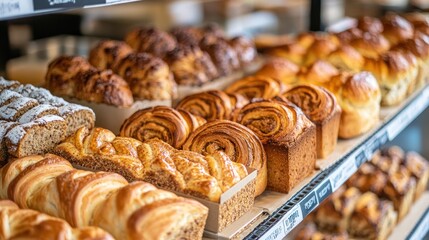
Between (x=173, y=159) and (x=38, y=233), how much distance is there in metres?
0.54

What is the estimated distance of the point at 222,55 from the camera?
3.22m

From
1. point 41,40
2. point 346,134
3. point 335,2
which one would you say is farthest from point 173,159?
point 335,2

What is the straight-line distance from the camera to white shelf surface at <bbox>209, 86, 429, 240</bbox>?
1797mm

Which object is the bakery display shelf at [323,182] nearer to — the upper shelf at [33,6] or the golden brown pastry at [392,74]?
the golden brown pastry at [392,74]

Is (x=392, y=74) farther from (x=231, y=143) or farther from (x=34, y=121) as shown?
(x=34, y=121)

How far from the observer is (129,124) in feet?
6.94

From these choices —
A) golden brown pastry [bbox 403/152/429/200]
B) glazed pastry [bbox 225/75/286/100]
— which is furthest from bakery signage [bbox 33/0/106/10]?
golden brown pastry [bbox 403/152/429/200]

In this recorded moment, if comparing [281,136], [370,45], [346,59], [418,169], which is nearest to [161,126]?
Answer: [281,136]

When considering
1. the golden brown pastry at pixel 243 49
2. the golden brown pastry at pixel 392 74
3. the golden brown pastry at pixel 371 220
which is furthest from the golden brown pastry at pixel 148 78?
the golden brown pastry at pixel 371 220

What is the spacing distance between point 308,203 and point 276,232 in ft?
0.88

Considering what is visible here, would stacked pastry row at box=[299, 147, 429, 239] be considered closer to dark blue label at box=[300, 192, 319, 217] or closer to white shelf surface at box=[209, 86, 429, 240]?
white shelf surface at box=[209, 86, 429, 240]

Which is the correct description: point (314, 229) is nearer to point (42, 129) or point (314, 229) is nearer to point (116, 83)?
point (116, 83)

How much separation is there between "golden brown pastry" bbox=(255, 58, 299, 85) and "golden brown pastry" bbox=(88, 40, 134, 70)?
28.4 inches

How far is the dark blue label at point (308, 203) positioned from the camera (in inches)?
79.0
